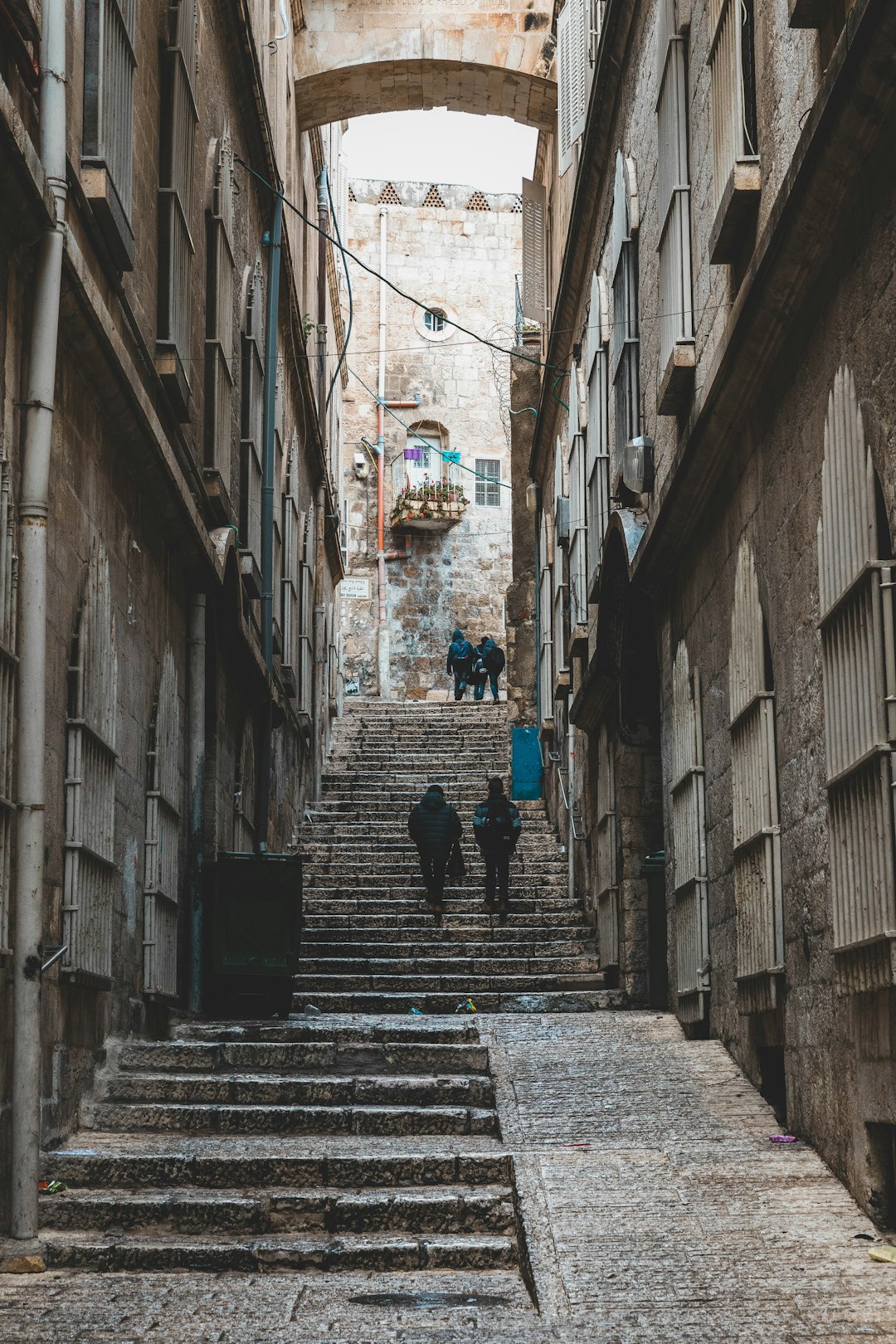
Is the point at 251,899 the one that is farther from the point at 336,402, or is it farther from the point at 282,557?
the point at 336,402

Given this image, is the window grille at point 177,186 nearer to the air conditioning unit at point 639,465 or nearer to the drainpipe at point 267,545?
the air conditioning unit at point 639,465

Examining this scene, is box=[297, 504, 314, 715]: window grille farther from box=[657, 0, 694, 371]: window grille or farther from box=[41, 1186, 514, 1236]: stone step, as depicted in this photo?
box=[41, 1186, 514, 1236]: stone step

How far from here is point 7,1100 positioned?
20.8ft

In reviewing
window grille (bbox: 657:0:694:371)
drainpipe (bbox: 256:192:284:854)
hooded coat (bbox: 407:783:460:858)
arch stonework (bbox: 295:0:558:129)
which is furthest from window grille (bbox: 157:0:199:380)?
arch stonework (bbox: 295:0:558:129)

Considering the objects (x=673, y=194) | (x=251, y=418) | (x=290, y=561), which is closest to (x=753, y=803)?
(x=673, y=194)

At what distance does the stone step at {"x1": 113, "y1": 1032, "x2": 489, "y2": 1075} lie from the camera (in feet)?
29.8

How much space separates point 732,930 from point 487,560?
87.1 ft

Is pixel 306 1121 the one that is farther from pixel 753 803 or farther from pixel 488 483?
pixel 488 483

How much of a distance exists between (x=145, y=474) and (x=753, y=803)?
3818 mm

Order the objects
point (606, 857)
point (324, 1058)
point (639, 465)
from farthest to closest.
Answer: point (606, 857) < point (639, 465) < point (324, 1058)

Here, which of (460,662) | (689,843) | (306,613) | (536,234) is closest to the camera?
(689,843)

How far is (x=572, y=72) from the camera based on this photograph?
16.4 metres

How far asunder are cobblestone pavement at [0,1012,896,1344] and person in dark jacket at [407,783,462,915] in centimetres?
755

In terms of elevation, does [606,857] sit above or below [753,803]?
above
